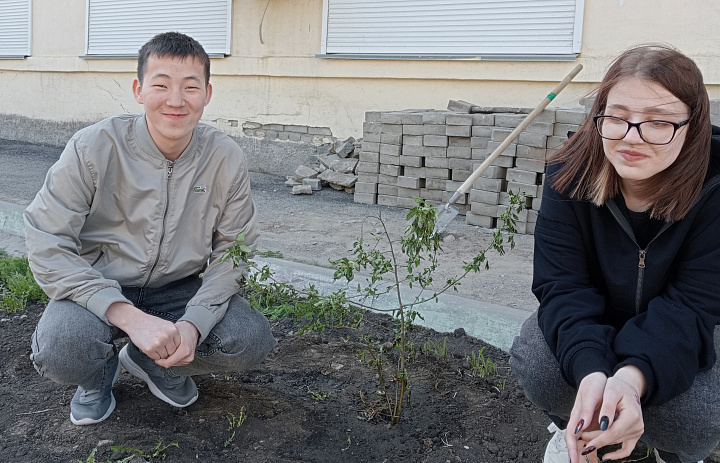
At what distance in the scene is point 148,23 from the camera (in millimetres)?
10641

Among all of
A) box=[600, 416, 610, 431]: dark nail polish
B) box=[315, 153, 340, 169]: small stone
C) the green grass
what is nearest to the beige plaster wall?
box=[315, 153, 340, 169]: small stone

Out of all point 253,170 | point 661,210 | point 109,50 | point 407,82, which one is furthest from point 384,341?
point 109,50

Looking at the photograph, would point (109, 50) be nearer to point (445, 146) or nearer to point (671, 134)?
point (445, 146)

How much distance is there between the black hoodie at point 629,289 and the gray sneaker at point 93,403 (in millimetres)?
1581

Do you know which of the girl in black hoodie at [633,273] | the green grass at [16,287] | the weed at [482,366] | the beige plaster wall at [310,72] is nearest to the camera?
the girl in black hoodie at [633,273]

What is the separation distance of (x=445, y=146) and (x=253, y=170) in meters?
3.46

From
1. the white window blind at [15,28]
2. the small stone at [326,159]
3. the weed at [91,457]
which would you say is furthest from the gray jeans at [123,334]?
the white window blind at [15,28]

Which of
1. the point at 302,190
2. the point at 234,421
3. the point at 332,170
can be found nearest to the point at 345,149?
the point at 332,170

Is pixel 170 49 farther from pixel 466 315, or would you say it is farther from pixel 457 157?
pixel 457 157

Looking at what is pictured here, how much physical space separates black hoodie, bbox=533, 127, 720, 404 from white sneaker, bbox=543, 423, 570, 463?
0.92 ft

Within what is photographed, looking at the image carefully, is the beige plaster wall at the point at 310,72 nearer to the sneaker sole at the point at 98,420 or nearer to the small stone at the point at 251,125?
the small stone at the point at 251,125

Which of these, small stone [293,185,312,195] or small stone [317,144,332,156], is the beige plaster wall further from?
small stone [293,185,312,195]

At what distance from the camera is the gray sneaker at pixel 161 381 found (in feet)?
9.32

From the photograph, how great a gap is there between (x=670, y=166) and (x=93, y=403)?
6.90 ft
